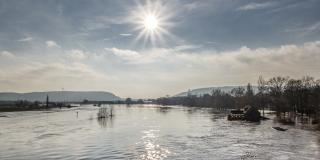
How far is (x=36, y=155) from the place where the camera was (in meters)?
37.8

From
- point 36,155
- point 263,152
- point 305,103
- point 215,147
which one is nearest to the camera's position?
point 36,155

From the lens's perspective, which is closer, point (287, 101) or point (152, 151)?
point (152, 151)

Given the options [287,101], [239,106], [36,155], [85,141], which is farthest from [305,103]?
[36,155]

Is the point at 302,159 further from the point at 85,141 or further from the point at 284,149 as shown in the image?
the point at 85,141

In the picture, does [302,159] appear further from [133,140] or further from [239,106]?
[239,106]

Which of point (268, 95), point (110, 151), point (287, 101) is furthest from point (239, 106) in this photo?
point (110, 151)

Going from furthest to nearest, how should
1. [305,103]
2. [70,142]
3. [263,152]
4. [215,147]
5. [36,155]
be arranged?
[305,103] → [70,142] → [215,147] → [263,152] → [36,155]

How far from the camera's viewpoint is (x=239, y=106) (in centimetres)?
16912

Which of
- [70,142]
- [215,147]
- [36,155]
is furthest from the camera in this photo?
[70,142]

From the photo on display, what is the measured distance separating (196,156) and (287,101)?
93.2m

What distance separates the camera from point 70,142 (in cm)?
4878

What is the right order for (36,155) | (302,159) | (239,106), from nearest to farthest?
(302,159), (36,155), (239,106)

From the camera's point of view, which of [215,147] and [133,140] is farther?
[133,140]

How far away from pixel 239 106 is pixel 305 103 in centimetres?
5207
